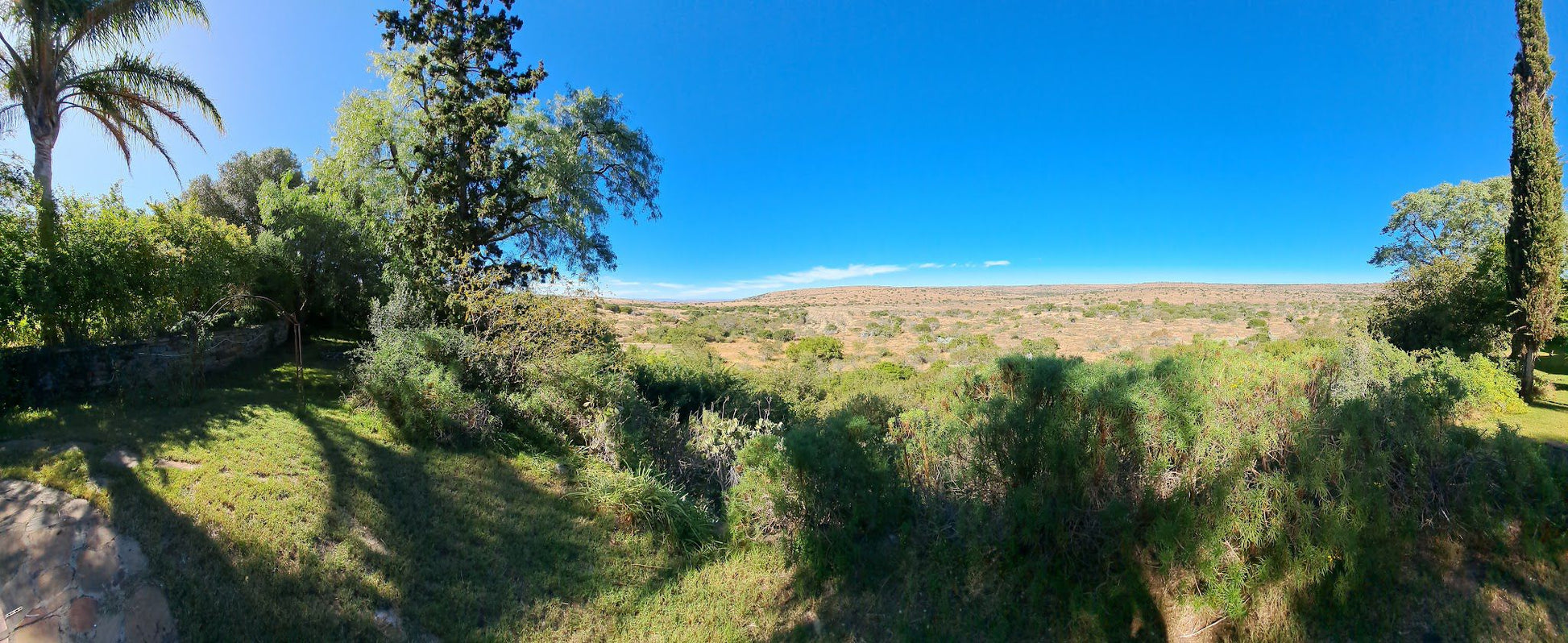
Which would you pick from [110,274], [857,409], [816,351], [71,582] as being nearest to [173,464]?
[71,582]

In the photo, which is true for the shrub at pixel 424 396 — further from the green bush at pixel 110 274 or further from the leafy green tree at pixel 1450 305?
the leafy green tree at pixel 1450 305

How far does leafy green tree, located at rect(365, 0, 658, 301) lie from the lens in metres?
11.3

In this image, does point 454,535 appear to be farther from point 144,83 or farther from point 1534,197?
point 1534,197

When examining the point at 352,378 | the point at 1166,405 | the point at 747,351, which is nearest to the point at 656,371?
the point at 352,378

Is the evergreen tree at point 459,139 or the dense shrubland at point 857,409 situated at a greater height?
the evergreen tree at point 459,139

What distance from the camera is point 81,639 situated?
3.39 metres

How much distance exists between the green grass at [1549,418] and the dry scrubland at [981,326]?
6378 mm

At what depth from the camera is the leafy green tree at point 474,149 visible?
1128cm

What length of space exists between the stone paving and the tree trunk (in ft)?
69.5

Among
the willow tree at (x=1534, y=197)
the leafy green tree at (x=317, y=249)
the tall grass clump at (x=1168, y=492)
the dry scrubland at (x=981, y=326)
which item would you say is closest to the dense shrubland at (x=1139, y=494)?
the tall grass clump at (x=1168, y=492)

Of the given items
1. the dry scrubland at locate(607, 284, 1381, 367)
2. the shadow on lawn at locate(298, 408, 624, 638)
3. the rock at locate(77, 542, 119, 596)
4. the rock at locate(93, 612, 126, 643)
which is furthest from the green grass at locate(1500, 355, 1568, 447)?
the rock at locate(77, 542, 119, 596)

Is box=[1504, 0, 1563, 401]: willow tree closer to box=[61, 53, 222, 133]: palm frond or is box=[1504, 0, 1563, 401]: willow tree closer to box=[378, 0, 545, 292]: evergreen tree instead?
box=[378, 0, 545, 292]: evergreen tree

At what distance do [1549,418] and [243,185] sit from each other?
35416 mm

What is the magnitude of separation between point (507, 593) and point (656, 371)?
661 cm
